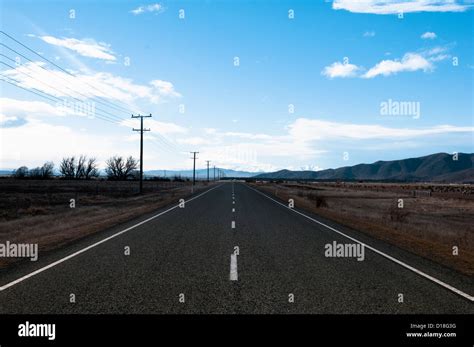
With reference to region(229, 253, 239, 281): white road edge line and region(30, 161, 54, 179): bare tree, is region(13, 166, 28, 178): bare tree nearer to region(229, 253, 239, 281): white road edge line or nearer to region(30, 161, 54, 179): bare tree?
A: region(30, 161, 54, 179): bare tree

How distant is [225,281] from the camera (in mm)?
7105

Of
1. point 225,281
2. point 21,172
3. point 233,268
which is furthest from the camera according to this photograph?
point 21,172

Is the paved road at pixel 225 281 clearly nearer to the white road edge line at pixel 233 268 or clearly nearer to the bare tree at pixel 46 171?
the white road edge line at pixel 233 268

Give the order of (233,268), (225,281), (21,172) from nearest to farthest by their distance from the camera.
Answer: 1. (225,281)
2. (233,268)
3. (21,172)

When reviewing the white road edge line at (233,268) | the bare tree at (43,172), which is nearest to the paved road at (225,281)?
the white road edge line at (233,268)

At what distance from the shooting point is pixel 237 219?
18.2 meters

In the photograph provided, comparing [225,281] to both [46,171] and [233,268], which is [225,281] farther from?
[46,171]

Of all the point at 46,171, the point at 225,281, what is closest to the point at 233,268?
the point at 225,281

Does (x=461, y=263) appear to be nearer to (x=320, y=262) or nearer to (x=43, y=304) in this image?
(x=320, y=262)

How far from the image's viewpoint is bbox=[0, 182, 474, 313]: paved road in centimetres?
569

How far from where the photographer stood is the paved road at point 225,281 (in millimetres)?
5691

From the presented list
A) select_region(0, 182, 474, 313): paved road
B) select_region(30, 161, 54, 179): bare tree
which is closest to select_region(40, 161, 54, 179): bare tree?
select_region(30, 161, 54, 179): bare tree

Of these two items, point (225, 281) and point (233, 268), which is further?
point (233, 268)
